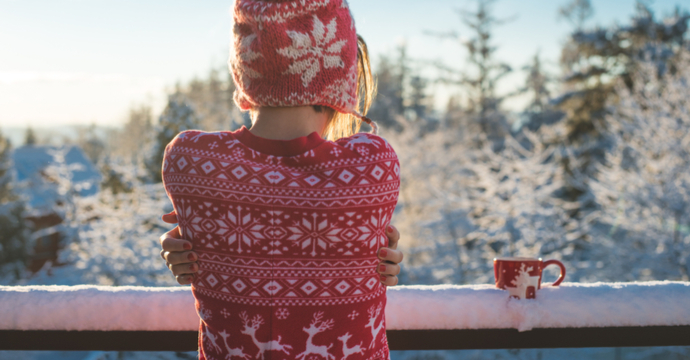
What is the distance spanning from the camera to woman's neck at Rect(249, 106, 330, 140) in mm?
788

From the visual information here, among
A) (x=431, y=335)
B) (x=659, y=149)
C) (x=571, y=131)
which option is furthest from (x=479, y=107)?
(x=431, y=335)

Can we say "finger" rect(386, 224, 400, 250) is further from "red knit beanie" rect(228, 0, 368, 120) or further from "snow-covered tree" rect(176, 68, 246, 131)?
"snow-covered tree" rect(176, 68, 246, 131)

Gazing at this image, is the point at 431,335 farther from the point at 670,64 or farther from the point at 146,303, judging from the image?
the point at 670,64

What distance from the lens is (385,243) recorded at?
0.82 meters

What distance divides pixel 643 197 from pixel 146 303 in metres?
9.07

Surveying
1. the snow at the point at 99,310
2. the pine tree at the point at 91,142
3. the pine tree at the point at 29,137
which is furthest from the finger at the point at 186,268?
the pine tree at the point at 91,142

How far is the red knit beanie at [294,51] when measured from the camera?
2.50ft

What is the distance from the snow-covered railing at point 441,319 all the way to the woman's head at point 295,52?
2.59ft

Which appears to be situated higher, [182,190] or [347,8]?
[347,8]

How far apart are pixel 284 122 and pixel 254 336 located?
0.36 metres

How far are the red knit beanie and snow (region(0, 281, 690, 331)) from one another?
79cm

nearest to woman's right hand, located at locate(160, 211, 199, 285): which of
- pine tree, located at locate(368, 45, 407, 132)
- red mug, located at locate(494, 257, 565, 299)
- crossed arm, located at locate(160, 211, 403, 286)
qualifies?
crossed arm, located at locate(160, 211, 403, 286)

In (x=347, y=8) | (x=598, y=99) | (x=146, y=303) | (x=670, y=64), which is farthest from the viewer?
(x=598, y=99)

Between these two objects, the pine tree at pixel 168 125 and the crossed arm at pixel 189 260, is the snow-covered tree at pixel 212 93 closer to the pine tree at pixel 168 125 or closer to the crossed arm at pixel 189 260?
the pine tree at pixel 168 125
